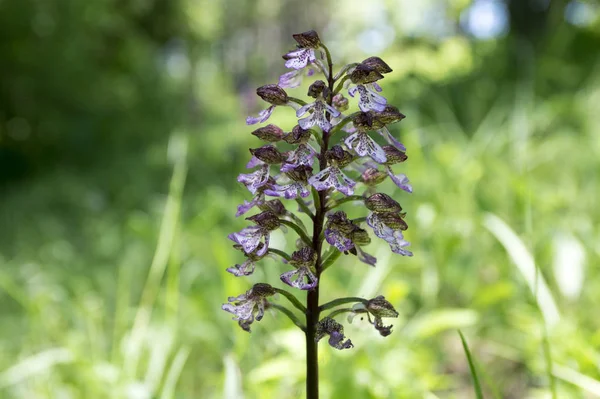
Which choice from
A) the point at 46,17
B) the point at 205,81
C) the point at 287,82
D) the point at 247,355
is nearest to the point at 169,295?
the point at 247,355

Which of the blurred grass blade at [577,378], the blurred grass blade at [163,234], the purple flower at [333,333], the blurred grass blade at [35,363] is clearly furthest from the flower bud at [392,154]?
the blurred grass blade at [35,363]

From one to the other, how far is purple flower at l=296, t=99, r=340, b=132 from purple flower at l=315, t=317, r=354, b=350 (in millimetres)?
354

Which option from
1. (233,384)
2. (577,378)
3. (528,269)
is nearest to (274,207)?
(233,384)

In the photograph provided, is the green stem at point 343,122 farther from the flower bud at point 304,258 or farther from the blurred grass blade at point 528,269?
the blurred grass blade at point 528,269

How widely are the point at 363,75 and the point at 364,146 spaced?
0.49 ft

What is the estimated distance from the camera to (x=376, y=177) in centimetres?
113

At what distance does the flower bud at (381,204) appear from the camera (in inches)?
40.8

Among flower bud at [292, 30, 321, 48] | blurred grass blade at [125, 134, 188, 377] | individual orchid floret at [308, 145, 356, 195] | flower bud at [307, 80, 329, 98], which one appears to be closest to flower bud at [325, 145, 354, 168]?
individual orchid floret at [308, 145, 356, 195]

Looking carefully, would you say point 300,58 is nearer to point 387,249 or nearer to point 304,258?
point 304,258

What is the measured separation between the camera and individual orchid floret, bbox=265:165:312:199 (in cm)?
97

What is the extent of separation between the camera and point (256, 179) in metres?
1.05

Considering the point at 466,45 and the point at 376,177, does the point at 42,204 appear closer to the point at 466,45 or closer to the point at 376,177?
the point at 466,45

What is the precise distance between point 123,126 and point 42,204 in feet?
28.1

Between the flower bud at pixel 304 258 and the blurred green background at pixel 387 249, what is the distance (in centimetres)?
48
